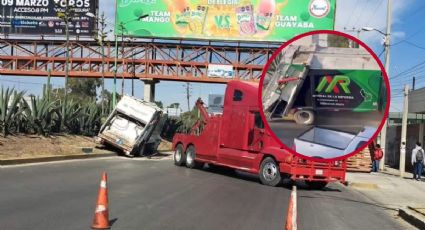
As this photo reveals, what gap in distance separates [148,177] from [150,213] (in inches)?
279

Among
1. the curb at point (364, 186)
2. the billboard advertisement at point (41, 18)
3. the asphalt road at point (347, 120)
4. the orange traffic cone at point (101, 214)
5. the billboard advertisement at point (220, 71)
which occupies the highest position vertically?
the billboard advertisement at point (41, 18)

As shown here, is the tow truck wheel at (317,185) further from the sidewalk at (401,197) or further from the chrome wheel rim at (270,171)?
the chrome wheel rim at (270,171)

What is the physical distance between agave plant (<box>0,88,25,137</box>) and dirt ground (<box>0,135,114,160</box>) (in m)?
0.52

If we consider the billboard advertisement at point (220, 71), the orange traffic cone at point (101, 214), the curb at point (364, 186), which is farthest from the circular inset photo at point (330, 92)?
the billboard advertisement at point (220, 71)

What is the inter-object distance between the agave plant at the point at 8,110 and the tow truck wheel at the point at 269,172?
11.0m

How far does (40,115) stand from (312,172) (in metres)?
13.4

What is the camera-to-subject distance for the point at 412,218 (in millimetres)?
10711

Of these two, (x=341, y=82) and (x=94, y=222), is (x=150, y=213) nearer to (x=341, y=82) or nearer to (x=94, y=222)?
(x=94, y=222)

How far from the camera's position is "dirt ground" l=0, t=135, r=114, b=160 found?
786 inches

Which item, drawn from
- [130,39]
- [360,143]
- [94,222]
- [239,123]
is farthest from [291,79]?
[130,39]

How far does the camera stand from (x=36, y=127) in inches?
961

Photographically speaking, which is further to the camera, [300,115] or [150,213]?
[150,213]

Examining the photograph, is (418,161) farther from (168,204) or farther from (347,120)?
(347,120)

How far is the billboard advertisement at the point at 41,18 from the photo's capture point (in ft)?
168
